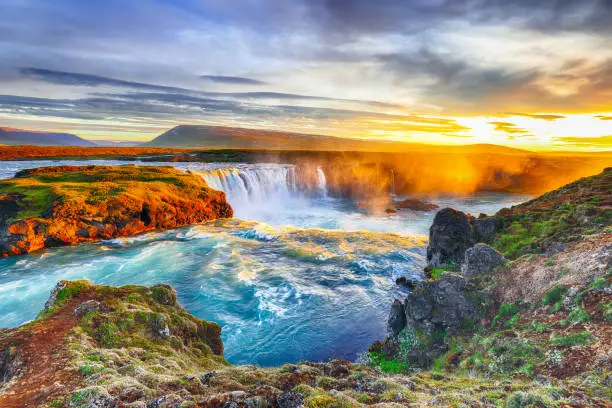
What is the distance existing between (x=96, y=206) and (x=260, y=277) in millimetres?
21983

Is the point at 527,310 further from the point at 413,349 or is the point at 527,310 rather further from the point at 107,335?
the point at 107,335

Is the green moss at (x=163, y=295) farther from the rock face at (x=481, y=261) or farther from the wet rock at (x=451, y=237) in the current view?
the wet rock at (x=451, y=237)

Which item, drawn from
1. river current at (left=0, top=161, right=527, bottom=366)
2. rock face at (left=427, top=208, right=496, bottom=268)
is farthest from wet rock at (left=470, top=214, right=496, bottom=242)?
river current at (left=0, top=161, right=527, bottom=366)

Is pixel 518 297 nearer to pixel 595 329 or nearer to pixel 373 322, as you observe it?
pixel 595 329

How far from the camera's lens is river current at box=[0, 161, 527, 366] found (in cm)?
1927

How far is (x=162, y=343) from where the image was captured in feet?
36.7

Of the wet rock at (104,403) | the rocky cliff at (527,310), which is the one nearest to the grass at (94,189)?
the wet rock at (104,403)

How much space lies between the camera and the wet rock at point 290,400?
6688 mm

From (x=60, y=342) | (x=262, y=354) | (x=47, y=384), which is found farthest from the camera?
(x=262, y=354)

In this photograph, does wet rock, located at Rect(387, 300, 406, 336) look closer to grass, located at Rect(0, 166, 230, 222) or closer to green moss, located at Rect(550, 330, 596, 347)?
green moss, located at Rect(550, 330, 596, 347)

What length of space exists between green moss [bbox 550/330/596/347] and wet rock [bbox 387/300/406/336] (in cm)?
699

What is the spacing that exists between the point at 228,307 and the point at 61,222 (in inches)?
887

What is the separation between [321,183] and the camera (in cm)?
7538

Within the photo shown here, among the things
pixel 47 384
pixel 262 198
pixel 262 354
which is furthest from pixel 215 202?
pixel 47 384
